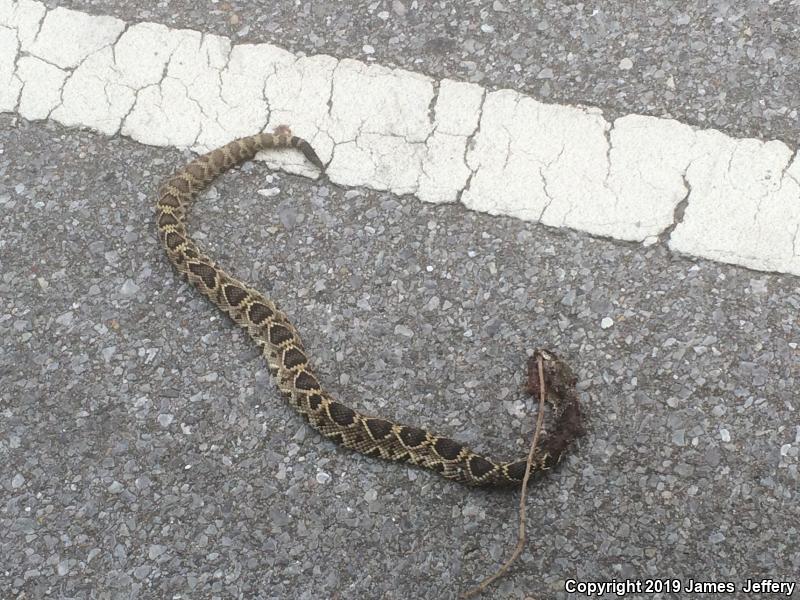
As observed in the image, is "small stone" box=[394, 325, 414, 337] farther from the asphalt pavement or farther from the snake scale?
the snake scale

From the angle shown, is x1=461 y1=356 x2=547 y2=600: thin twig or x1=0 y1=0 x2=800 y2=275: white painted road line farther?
x1=0 y1=0 x2=800 y2=275: white painted road line

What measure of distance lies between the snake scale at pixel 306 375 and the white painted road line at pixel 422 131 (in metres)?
0.32

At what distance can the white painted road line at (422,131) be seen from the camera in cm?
569

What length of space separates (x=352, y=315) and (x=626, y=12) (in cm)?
282

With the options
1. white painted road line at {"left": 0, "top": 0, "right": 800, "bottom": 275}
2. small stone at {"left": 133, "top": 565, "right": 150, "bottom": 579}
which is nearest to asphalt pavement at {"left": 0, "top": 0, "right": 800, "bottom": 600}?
small stone at {"left": 133, "top": 565, "right": 150, "bottom": 579}

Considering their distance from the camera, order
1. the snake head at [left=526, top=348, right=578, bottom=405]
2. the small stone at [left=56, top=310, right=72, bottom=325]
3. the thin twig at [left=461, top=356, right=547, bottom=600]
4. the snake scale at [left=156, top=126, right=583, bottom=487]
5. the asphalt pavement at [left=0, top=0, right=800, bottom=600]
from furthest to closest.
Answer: the small stone at [left=56, top=310, right=72, bottom=325]
the snake head at [left=526, top=348, right=578, bottom=405]
the snake scale at [left=156, top=126, right=583, bottom=487]
the asphalt pavement at [left=0, top=0, right=800, bottom=600]
the thin twig at [left=461, top=356, right=547, bottom=600]

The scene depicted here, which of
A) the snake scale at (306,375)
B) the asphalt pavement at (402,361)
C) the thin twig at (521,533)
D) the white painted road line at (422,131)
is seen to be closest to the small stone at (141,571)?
the asphalt pavement at (402,361)

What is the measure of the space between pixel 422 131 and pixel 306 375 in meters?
1.85

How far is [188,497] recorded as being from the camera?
5004mm

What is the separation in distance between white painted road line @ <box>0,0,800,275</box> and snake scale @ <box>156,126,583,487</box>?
32 cm

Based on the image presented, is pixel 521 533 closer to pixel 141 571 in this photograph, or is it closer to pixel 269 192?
pixel 141 571

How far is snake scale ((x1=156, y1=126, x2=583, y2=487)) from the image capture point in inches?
193

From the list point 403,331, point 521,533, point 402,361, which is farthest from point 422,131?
point 521,533

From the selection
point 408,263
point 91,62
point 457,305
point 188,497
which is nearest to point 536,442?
point 457,305
